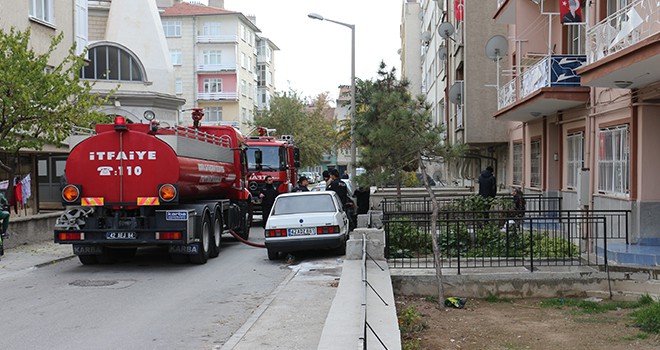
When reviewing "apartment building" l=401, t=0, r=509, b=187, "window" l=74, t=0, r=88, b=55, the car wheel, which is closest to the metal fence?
the car wheel

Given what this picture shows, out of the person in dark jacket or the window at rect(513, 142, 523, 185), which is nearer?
the person in dark jacket

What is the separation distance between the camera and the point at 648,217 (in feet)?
40.9

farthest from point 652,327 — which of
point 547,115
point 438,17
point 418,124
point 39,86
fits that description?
point 438,17

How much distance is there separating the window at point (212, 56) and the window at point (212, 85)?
5.76 ft

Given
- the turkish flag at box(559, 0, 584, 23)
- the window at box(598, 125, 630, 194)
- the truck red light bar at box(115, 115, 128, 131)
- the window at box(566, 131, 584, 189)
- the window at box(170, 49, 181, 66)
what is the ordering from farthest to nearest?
the window at box(170, 49, 181, 66) < the window at box(566, 131, 584, 189) < the turkish flag at box(559, 0, 584, 23) < the window at box(598, 125, 630, 194) < the truck red light bar at box(115, 115, 128, 131)

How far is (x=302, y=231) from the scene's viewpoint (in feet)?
47.6

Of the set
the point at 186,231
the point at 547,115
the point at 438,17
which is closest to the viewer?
the point at 186,231

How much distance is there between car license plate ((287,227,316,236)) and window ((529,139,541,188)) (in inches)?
345

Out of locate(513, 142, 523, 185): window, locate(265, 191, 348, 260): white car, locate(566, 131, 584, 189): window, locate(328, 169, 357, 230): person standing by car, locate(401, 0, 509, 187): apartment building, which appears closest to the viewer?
locate(265, 191, 348, 260): white car

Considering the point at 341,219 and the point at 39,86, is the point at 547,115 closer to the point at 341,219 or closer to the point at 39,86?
the point at 341,219

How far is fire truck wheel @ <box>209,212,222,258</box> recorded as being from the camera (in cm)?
1538

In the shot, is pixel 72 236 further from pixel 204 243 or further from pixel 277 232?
pixel 277 232

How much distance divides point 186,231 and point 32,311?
13.4 feet

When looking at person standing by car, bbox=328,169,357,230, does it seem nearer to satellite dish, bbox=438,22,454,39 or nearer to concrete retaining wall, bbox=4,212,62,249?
concrete retaining wall, bbox=4,212,62,249
